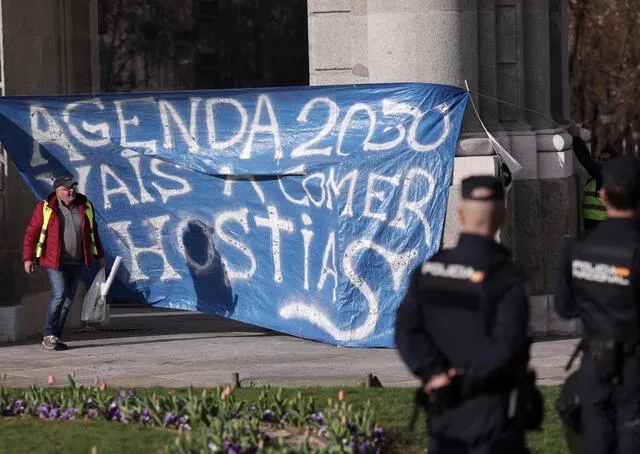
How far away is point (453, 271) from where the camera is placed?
643cm

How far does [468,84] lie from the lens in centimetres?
1514

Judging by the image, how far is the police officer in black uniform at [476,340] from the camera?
6.32 m

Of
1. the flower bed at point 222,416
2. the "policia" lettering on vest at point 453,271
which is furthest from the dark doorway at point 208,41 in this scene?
the "policia" lettering on vest at point 453,271

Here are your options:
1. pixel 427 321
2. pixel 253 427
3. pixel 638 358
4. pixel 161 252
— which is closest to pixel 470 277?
pixel 427 321

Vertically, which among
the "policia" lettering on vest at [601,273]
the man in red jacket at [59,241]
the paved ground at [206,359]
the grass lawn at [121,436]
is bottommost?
the paved ground at [206,359]

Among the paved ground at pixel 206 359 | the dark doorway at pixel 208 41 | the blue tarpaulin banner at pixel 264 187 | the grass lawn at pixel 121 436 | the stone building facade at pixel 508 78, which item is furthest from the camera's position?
the dark doorway at pixel 208 41

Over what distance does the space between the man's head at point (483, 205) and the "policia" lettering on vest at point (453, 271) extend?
15 centimetres

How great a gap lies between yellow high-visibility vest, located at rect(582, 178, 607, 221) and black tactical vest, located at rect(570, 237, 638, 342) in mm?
7993

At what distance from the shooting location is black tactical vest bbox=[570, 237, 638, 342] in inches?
289

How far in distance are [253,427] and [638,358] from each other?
8.13 ft

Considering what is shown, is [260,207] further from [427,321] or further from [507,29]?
[427,321]

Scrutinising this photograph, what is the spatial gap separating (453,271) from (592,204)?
9.18 m

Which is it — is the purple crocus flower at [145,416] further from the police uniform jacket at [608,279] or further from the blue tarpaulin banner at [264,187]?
the blue tarpaulin banner at [264,187]

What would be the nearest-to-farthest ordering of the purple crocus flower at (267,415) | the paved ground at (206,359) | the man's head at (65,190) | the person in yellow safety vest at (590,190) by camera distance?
the purple crocus flower at (267,415) → the paved ground at (206,359) → the man's head at (65,190) → the person in yellow safety vest at (590,190)
